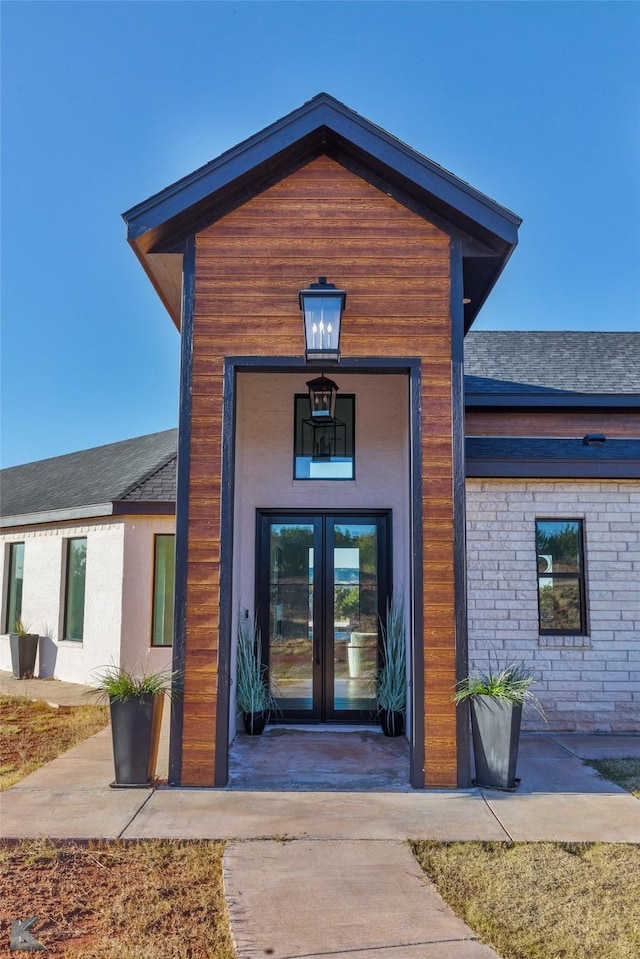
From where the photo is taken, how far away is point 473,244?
546 centimetres

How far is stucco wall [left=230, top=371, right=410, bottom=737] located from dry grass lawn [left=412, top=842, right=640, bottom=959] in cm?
344

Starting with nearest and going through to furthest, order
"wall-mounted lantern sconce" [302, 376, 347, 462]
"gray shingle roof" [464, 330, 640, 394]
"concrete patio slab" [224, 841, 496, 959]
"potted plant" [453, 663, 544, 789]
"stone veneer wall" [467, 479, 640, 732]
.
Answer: "concrete patio slab" [224, 841, 496, 959]
"potted plant" [453, 663, 544, 789]
"stone veneer wall" [467, 479, 640, 732]
"wall-mounted lantern sconce" [302, 376, 347, 462]
"gray shingle roof" [464, 330, 640, 394]

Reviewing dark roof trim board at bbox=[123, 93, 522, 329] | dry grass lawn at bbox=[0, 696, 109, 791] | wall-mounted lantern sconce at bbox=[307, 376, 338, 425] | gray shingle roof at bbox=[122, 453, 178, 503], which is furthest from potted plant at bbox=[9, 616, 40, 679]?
dark roof trim board at bbox=[123, 93, 522, 329]

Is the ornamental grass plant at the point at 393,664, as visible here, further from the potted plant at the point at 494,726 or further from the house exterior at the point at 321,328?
the potted plant at the point at 494,726

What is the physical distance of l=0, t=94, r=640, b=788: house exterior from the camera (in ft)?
16.7

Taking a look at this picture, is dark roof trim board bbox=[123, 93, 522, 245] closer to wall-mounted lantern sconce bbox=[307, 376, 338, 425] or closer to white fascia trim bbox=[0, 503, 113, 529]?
wall-mounted lantern sconce bbox=[307, 376, 338, 425]

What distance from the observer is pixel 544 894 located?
3312 millimetres

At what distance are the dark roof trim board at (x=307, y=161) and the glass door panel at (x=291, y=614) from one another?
3.14 meters

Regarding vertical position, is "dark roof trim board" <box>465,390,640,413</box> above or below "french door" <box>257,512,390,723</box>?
above

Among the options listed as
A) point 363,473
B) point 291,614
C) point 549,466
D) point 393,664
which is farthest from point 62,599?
point 549,466

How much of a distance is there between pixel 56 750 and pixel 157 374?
2108 cm

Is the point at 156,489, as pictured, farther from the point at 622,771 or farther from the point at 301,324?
the point at 622,771

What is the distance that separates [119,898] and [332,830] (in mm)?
1374

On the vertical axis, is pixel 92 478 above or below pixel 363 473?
above
